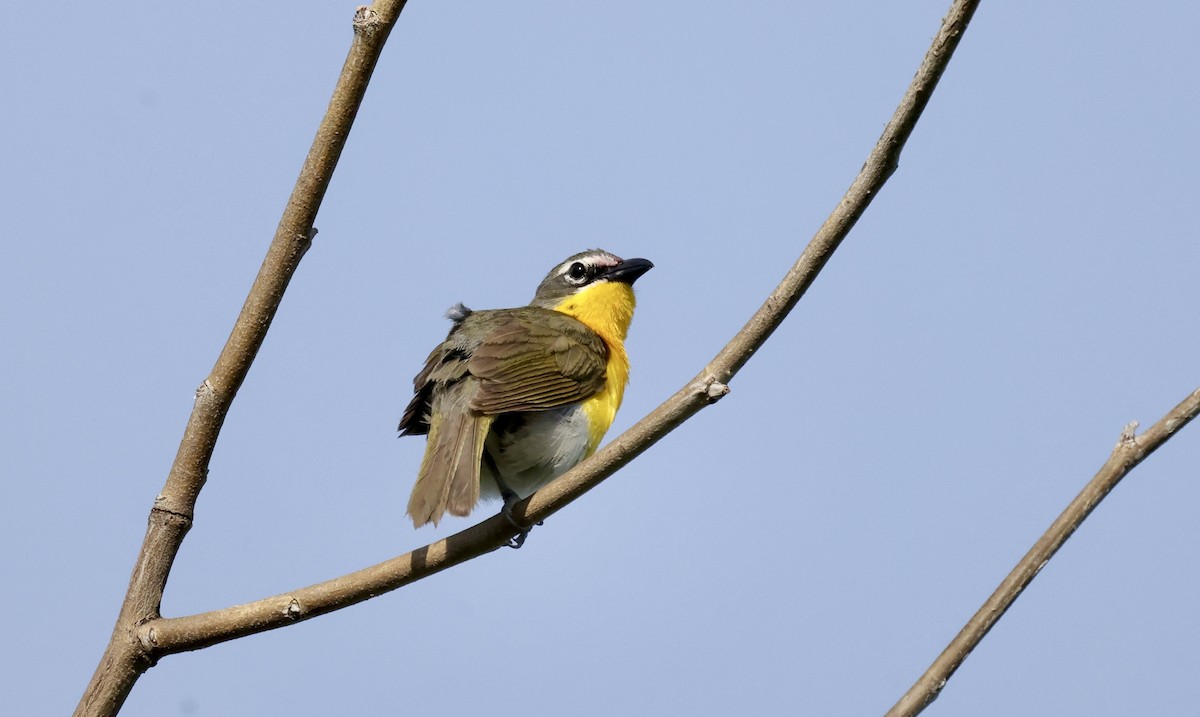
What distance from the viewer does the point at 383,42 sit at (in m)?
4.16

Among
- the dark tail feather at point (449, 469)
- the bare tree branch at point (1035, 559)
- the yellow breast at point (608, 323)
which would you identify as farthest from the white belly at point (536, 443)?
the bare tree branch at point (1035, 559)

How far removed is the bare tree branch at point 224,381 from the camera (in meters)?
4.18

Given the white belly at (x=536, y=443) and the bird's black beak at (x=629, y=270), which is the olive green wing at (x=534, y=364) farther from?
the bird's black beak at (x=629, y=270)

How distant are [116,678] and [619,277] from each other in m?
4.97

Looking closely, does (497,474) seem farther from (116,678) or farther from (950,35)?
(950,35)

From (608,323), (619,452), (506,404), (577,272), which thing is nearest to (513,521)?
(619,452)

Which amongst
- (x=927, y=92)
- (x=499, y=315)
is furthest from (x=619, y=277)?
(x=927, y=92)

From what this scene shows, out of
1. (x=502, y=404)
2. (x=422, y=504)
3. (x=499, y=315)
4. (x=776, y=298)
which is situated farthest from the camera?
(x=499, y=315)

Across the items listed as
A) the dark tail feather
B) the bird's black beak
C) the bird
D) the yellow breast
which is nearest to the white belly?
the bird

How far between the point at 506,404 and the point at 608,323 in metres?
2.24

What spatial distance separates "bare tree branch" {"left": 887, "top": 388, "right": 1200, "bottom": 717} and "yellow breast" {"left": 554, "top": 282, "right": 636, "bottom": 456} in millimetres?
3971

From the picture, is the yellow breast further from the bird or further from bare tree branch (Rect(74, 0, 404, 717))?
bare tree branch (Rect(74, 0, 404, 717))

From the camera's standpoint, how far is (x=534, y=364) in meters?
6.73

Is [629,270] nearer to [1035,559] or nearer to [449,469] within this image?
[449,469]
